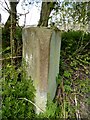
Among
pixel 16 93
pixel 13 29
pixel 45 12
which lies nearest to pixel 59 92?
pixel 16 93

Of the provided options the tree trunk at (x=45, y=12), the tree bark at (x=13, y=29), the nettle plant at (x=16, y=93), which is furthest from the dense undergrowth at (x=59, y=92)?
the tree trunk at (x=45, y=12)

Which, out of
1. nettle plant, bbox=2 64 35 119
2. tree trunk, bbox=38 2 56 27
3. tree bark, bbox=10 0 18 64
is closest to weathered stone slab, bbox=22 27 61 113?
nettle plant, bbox=2 64 35 119

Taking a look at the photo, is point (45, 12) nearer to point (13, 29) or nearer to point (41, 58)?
point (13, 29)

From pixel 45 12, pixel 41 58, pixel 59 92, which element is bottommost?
pixel 59 92

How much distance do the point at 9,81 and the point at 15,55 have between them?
330 mm

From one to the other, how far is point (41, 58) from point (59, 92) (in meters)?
0.48

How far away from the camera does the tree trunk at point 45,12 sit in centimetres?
261

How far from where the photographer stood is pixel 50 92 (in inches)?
77.1

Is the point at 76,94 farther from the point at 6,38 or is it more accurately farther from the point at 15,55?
the point at 6,38

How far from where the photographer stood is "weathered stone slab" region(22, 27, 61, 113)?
1.84 meters

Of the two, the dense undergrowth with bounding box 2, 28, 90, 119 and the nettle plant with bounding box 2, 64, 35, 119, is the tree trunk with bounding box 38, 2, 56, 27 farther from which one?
the nettle plant with bounding box 2, 64, 35, 119

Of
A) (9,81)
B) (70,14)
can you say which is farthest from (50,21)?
(9,81)

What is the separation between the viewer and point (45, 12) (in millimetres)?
2725

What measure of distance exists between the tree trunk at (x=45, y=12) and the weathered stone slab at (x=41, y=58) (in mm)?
704
